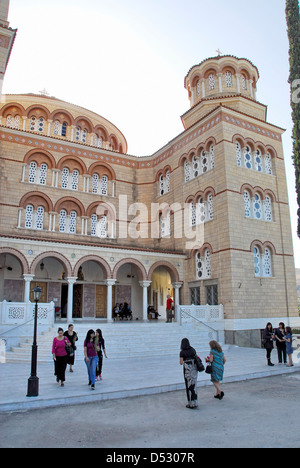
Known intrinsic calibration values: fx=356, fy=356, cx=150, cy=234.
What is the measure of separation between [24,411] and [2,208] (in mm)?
14989

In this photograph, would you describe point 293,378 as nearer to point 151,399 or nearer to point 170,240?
point 151,399

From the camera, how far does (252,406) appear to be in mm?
6863

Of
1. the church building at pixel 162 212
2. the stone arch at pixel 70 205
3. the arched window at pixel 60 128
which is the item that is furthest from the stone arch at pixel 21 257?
the arched window at pixel 60 128

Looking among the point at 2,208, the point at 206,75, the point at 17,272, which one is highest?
the point at 206,75

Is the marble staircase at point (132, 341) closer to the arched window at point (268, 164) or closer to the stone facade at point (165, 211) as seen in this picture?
the stone facade at point (165, 211)

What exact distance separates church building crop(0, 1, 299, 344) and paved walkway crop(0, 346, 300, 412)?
16.4 feet

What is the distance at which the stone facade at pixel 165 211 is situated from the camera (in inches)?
695

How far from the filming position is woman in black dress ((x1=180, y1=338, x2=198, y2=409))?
21.9 ft

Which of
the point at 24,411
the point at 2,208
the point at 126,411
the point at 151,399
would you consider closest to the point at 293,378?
the point at 151,399

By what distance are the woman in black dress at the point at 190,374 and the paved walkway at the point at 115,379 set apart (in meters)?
1.75

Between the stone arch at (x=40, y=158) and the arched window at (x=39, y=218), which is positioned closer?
the arched window at (x=39, y=218)

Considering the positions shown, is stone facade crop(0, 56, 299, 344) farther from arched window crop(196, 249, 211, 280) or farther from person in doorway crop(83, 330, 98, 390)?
person in doorway crop(83, 330, 98, 390)

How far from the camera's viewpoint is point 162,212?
23.1m

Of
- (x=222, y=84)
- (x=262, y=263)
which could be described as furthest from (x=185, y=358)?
(x=222, y=84)
